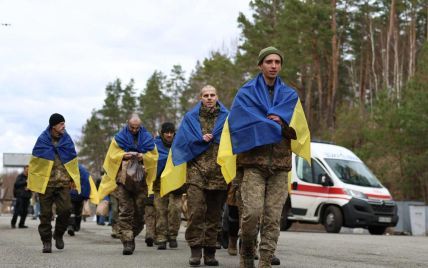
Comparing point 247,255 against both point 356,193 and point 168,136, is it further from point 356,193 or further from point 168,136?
point 356,193

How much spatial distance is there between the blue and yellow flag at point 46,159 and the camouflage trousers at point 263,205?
4.49m

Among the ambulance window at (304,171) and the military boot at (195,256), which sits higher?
the ambulance window at (304,171)

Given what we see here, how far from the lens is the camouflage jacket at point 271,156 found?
7.66 metres

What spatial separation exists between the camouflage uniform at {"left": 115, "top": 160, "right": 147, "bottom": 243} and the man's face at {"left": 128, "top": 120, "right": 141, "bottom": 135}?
1.48ft

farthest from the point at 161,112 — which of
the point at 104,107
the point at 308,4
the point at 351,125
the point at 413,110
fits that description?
the point at 413,110

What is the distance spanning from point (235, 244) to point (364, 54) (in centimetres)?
4530

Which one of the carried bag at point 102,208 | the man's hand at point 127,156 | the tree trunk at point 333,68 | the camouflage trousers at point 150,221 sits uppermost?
the tree trunk at point 333,68

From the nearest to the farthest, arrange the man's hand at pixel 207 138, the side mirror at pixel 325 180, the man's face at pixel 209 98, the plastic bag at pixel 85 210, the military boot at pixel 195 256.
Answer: the military boot at pixel 195 256
the man's hand at pixel 207 138
the man's face at pixel 209 98
the plastic bag at pixel 85 210
the side mirror at pixel 325 180

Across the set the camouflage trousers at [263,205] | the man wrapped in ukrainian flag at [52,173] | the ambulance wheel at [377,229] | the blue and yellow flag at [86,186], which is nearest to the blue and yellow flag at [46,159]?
the man wrapped in ukrainian flag at [52,173]

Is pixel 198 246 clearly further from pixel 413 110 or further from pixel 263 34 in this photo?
pixel 263 34

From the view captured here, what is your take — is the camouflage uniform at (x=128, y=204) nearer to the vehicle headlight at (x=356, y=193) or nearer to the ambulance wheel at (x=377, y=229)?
the vehicle headlight at (x=356, y=193)

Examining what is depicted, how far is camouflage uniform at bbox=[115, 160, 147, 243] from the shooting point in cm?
1102

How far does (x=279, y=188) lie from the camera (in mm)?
7719

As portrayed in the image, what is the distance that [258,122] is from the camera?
7668 mm
